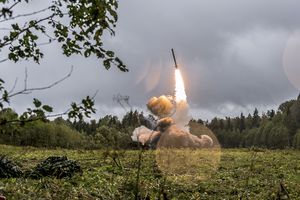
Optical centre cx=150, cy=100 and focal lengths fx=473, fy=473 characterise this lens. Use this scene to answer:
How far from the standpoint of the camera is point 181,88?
171 feet

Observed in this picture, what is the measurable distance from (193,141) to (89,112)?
48840 mm

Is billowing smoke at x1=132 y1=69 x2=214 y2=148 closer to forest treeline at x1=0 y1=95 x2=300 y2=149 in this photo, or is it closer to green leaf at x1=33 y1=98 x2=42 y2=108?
forest treeline at x1=0 y1=95 x2=300 y2=149

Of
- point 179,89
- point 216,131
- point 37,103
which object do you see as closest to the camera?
point 37,103

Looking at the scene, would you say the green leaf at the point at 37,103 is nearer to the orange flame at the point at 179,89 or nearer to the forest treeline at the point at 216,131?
the forest treeline at the point at 216,131

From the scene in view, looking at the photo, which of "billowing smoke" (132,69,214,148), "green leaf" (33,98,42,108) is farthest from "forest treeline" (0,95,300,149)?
"billowing smoke" (132,69,214,148)

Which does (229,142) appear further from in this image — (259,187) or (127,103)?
(127,103)

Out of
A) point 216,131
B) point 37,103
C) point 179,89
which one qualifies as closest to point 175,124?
point 179,89

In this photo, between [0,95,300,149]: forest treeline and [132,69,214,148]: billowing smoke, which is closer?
[0,95,300,149]: forest treeline

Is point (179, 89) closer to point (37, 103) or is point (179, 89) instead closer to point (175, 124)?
point (175, 124)

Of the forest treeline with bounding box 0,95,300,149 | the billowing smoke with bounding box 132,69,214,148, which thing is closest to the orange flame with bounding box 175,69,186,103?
the billowing smoke with bounding box 132,69,214,148

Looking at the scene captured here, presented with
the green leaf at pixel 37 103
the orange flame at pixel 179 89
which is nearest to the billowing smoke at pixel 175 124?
the orange flame at pixel 179 89

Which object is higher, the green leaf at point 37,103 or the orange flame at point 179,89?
the orange flame at point 179,89

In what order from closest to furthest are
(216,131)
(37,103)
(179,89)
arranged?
(37,103) < (179,89) < (216,131)

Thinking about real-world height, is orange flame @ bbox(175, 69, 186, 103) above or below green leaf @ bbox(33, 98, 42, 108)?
above
